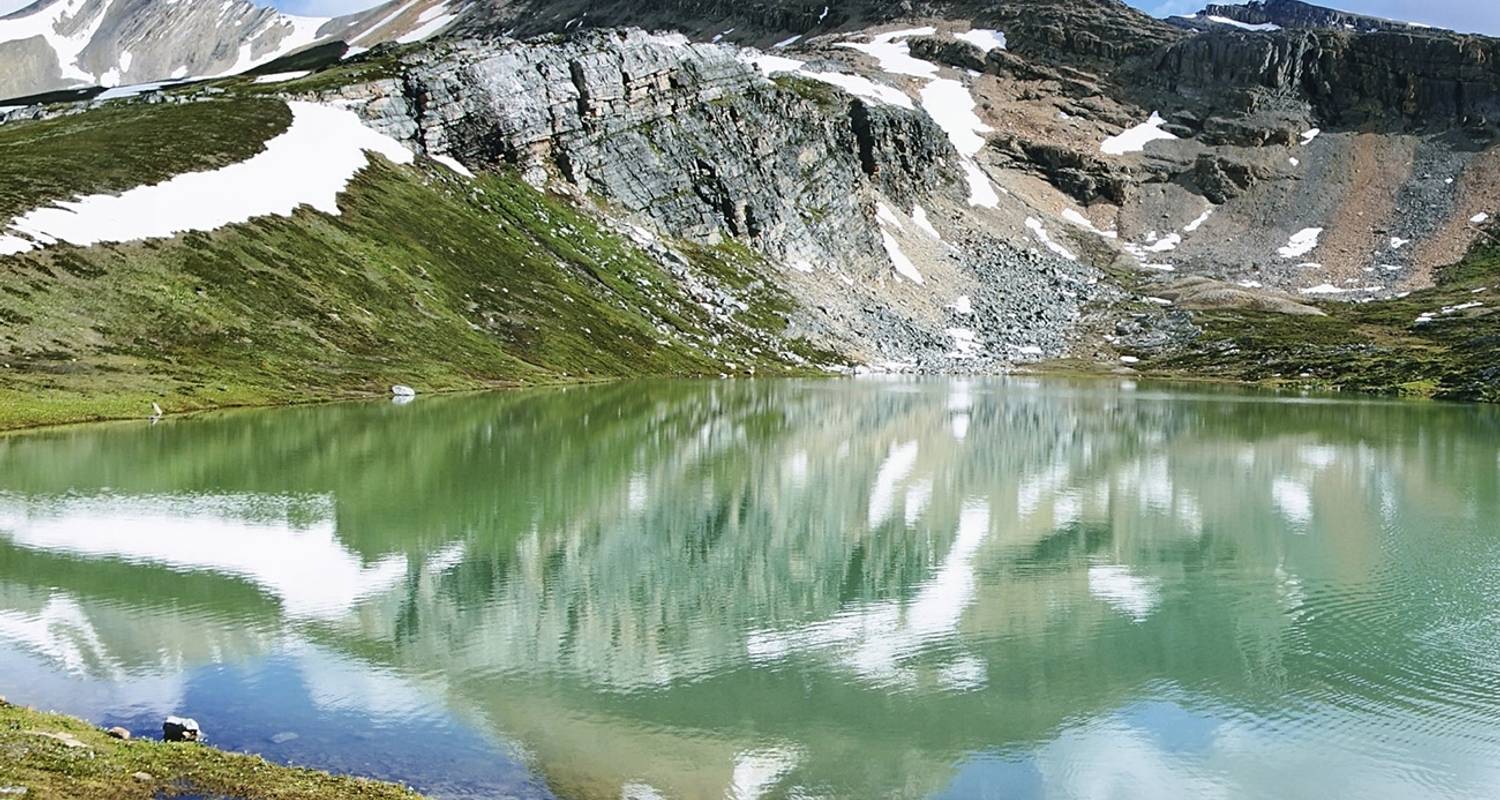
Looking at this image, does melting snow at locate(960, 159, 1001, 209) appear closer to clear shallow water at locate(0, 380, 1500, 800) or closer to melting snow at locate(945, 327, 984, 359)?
melting snow at locate(945, 327, 984, 359)

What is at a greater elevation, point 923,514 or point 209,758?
point 209,758

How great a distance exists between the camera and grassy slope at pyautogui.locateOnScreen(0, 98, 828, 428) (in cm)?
6294

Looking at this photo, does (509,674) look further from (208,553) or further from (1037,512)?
(1037,512)

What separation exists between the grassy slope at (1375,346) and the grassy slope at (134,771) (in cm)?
11924

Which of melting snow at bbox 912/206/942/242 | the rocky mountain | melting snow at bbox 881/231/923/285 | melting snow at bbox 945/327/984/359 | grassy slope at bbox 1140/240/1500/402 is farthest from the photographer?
melting snow at bbox 912/206/942/242

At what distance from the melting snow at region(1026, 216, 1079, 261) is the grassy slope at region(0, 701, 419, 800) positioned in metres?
181

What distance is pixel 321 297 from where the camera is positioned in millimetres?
82062

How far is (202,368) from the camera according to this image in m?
65.9

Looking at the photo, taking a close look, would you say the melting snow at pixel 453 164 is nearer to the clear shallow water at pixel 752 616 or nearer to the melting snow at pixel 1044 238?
the clear shallow water at pixel 752 616

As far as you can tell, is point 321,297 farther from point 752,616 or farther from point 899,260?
point 899,260

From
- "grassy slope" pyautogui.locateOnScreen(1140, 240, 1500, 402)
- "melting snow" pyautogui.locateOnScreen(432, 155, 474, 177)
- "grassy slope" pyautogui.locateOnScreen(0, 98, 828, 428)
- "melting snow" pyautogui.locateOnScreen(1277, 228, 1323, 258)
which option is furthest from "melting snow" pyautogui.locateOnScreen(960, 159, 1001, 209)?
"melting snow" pyautogui.locateOnScreen(432, 155, 474, 177)

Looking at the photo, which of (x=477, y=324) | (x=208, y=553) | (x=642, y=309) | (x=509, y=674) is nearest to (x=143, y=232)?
(x=477, y=324)

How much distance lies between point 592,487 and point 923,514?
39.9 ft

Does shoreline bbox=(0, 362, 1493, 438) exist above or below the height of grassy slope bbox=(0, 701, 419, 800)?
below
